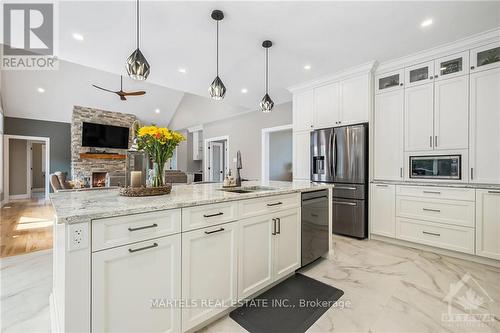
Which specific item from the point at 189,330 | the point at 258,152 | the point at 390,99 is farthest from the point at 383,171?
the point at 258,152

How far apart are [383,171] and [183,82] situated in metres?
3.81

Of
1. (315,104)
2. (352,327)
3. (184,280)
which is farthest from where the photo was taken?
(315,104)

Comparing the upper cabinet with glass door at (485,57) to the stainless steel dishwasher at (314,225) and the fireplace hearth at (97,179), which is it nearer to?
the stainless steel dishwasher at (314,225)

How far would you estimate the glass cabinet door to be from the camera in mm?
3201

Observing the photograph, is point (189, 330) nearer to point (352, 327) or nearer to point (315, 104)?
point (352, 327)

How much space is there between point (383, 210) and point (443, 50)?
7.31 feet

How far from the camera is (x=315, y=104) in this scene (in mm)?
4004

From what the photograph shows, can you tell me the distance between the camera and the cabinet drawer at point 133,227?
3.58 ft

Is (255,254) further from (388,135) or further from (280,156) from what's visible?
(280,156)

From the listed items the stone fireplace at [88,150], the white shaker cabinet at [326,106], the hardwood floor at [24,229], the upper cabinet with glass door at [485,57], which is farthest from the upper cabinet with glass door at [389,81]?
the stone fireplace at [88,150]

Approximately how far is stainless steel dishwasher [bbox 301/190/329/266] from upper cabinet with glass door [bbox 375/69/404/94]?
6.32 feet

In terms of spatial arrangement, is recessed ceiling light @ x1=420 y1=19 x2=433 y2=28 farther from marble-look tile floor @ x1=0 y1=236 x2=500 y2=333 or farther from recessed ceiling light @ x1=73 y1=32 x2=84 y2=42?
recessed ceiling light @ x1=73 y1=32 x2=84 y2=42

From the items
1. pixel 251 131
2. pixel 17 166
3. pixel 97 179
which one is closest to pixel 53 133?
pixel 17 166

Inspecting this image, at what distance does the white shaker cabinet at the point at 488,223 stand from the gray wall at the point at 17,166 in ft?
37.3
